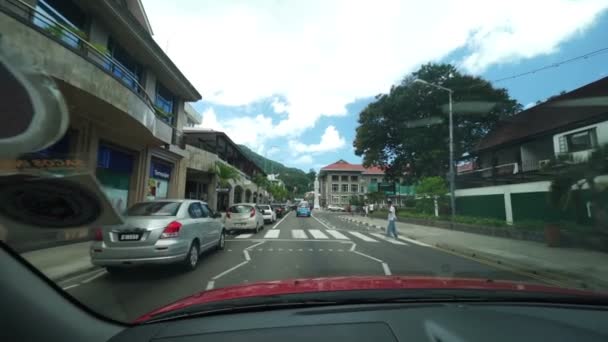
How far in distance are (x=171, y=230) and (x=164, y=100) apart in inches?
472

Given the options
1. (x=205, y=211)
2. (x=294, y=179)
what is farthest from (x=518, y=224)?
(x=294, y=179)

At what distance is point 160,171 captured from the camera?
15.8 m

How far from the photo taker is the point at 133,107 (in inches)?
356

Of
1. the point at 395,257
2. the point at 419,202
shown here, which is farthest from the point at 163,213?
the point at 419,202

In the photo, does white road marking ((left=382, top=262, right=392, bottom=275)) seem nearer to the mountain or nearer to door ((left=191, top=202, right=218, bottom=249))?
door ((left=191, top=202, right=218, bottom=249))

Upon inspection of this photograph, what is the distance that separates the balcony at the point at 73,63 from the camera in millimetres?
5684

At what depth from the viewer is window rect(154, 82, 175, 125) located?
1476 centimetres

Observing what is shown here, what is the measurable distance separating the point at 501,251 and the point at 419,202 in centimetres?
1536

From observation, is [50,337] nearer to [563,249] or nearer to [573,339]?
[573,339]

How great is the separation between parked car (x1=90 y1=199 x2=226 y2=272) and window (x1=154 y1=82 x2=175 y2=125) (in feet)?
30.9

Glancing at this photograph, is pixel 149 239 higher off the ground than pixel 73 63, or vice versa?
pixel 73 63

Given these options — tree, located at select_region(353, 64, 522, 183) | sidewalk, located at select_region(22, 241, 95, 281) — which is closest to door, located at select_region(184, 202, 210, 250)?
sidewalk, located at select_region(22, 241, 95, 281)

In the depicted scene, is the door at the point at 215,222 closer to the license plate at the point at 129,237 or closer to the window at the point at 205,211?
the window at the point at 205,211

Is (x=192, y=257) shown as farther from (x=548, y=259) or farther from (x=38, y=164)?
(x=548, y=259)
